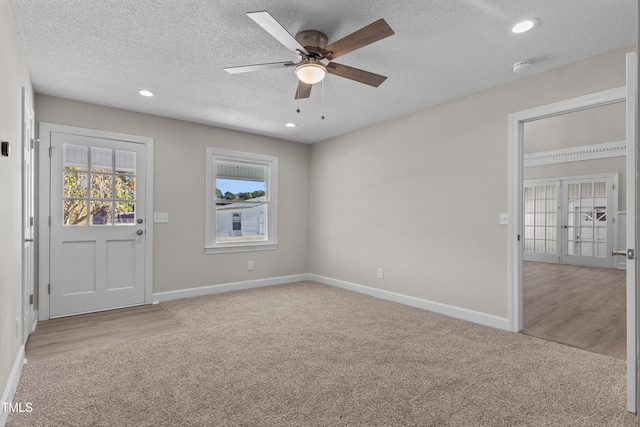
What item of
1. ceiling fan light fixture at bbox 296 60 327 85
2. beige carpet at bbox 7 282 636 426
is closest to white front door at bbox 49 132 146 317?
beige carpet at bbox 7 282 636 426

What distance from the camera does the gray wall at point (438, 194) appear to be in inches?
129

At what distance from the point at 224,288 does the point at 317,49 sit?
12.2ft

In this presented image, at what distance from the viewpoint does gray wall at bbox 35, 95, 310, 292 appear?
3.90m

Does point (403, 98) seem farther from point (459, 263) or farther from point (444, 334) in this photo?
point (444, 334)

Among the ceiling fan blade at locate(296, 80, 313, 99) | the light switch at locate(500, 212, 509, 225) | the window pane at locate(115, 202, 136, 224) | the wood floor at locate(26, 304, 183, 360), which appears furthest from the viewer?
the window pane at locate(115, 202, 136, 224)

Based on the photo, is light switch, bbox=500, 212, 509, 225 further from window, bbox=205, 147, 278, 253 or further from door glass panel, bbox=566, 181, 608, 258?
door glass panel, bbox=566, 181, 608, 258

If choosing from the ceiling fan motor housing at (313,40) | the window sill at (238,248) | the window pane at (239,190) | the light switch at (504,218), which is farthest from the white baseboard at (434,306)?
the ceiling fan motor housing at (313,40)

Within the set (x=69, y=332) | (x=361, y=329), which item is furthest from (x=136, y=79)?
(x=361, y=329)

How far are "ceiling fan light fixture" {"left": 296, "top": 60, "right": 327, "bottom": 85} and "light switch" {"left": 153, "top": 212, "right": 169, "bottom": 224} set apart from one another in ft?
9.74

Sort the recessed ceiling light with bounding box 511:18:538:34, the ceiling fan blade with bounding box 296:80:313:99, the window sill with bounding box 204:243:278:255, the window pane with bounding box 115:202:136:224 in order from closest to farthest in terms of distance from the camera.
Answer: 1. the recessed ceiling light with bounding box 511:18:538:34
2. the ceiling fan blade with bounding box 296:80:313:99
3. the window pane with bounding box 115:202:136:224
4. the window sill with bounding box 204:243:278:255

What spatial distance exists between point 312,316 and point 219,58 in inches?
108

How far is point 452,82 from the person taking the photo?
10.7 feet

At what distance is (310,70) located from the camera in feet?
7.61

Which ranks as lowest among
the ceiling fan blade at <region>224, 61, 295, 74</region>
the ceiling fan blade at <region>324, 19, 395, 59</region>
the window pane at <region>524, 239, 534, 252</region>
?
the window pane at <region>524, 239, 534, 252</region>
